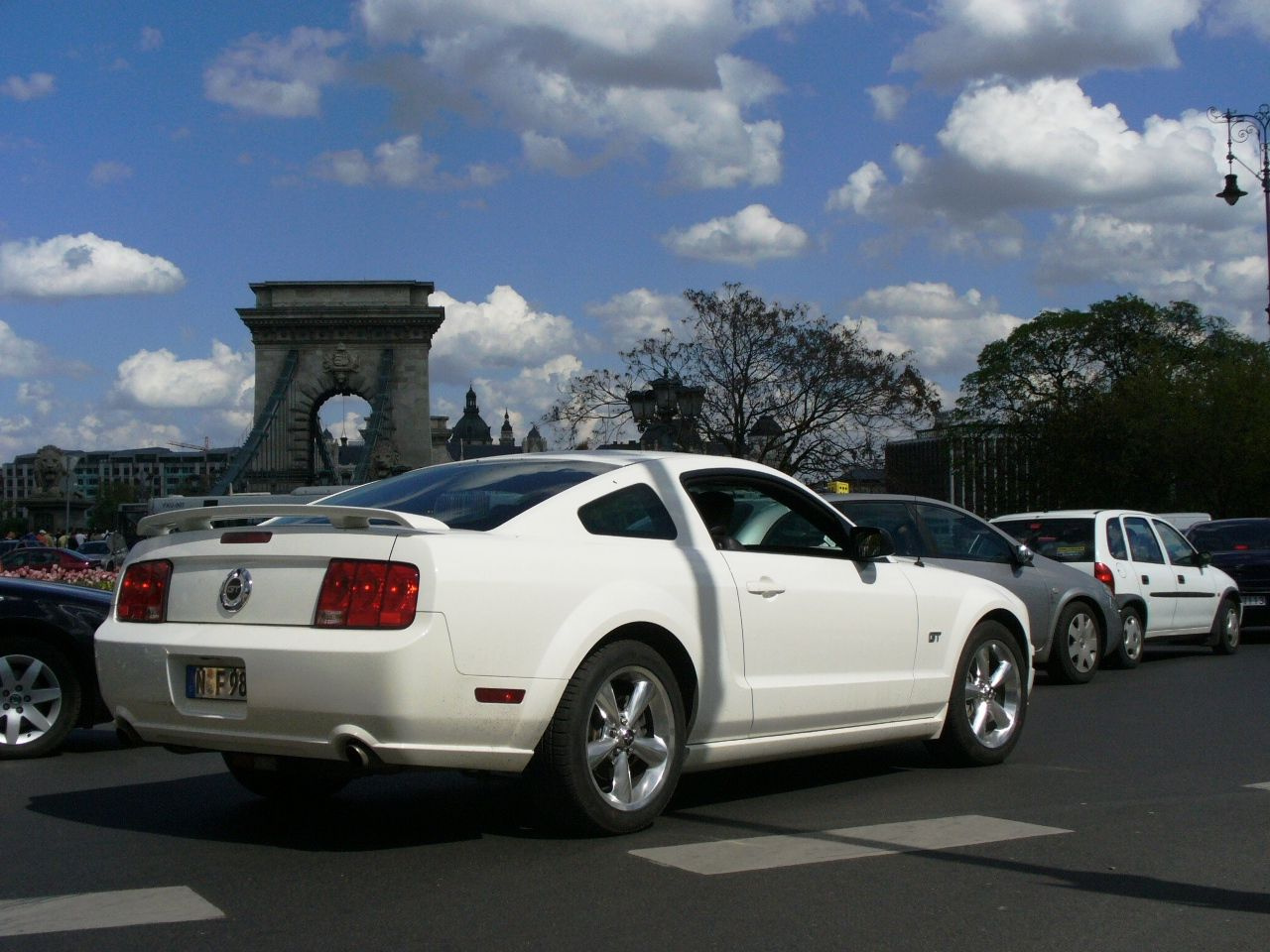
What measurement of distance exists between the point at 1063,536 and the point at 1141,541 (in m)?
1.11

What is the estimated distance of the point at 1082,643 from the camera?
1313 centimetres

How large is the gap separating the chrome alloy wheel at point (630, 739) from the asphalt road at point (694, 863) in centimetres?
21

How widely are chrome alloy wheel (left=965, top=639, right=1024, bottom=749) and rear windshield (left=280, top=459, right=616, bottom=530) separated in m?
2.58

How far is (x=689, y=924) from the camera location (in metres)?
4.51

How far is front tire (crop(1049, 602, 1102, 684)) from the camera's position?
12875mm

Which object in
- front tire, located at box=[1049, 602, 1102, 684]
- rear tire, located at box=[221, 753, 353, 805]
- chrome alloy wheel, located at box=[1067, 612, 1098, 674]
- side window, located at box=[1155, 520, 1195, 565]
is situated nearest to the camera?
rear tire, located at box=[221, 753, 353, 805]

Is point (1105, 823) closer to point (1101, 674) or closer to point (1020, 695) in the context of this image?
point (1020, 695)

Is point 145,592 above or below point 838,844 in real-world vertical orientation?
above

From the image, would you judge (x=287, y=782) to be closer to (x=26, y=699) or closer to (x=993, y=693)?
(x=26, y=699)

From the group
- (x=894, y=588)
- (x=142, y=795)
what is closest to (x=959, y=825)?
(x=894, y=588)

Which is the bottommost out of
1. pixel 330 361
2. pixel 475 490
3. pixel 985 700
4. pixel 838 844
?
pixel 838 844

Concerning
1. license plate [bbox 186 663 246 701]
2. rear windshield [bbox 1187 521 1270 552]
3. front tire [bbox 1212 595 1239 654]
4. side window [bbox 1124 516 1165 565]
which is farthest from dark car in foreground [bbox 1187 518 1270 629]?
license plate [bbox 186 663 246 701]

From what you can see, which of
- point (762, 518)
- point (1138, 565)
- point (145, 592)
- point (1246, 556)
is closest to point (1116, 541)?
point (1138, 565)

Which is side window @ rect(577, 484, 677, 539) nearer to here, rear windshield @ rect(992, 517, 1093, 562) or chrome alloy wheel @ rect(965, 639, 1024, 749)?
chrome alloy wheel @ rect(965, 639, 1024, 749)
